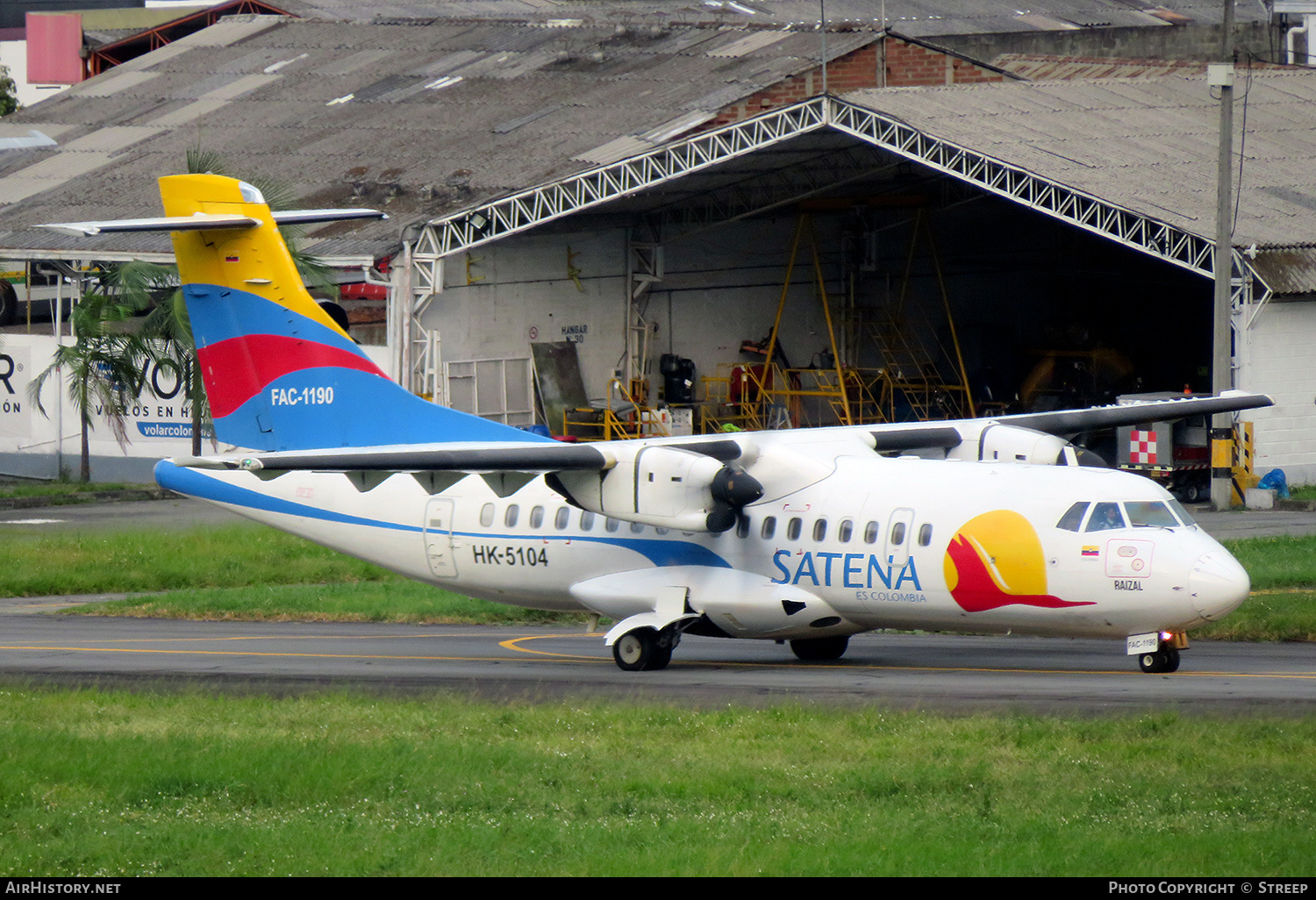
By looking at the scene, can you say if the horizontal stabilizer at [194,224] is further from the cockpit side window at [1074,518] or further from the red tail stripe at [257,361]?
the cockpit side window at [1074,518]

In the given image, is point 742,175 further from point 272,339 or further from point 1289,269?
point 272,339

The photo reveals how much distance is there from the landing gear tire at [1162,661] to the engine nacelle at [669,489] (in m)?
4.98

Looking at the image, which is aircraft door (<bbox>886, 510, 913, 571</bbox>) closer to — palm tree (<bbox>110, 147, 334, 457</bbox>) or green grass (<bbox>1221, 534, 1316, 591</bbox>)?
green grass (<bbox>1221, 534, 1316, 591</bbox>)

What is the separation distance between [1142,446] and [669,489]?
24.2 meters

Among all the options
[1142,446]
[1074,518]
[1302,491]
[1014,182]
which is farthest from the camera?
[1014,182]

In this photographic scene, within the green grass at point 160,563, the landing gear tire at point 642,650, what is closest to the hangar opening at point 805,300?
the green grass at point 160,563

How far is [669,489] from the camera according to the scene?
20.7m

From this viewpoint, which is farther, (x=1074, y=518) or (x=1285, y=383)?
(x=1285, y=383)

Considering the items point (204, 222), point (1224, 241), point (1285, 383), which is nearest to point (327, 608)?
point (204, 222)

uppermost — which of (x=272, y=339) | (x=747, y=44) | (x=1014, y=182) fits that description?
(x=747, y=44)

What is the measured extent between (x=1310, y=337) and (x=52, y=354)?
34.7 m

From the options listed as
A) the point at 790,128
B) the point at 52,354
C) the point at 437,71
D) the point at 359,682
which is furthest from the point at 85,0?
the point at 359,682

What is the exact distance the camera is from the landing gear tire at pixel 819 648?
22500 millimetres

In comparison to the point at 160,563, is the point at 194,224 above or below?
above
